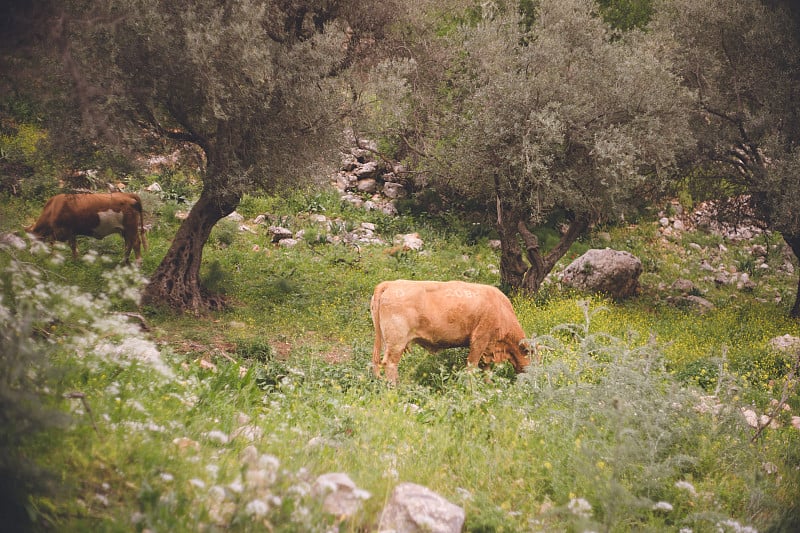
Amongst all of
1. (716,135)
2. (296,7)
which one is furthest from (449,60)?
(716,135)

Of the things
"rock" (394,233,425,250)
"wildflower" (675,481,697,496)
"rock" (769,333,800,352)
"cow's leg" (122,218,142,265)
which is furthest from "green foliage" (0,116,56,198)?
"rock" (769,333,800,352)

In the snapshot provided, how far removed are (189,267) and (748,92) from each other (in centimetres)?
1672

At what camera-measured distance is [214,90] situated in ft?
34.6

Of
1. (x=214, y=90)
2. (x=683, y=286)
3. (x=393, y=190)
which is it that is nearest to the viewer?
(x=214, y=90)

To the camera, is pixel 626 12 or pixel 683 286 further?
pixel 626 12

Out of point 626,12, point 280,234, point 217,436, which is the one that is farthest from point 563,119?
point 626,12

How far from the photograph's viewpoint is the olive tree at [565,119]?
14.1m

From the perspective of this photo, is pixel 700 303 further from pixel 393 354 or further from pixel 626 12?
pixel 626 12

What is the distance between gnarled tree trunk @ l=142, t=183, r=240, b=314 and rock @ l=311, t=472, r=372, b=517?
9.16 meters

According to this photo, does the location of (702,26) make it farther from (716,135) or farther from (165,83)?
(165,83)

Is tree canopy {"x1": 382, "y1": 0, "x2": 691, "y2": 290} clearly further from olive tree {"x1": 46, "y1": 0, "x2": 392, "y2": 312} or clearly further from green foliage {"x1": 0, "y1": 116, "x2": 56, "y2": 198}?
green foliage {"x1": 0, "y1": 116, "x2": 56, "y2": 198}

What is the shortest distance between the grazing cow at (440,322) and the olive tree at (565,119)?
6.17 metres

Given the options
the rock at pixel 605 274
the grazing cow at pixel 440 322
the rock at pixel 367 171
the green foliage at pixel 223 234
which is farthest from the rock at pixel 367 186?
the grazing cow at pixel 440 322

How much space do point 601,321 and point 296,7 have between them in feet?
36.1
